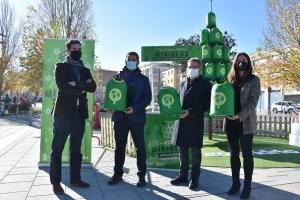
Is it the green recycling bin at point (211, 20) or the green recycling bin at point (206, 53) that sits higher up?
the green recycling bin at point (211, 20)

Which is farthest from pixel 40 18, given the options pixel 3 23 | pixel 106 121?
pixel 106 121

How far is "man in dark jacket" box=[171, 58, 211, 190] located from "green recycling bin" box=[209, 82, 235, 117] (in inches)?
25.1

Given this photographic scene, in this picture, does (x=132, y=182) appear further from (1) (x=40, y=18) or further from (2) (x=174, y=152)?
(1) (x=40, y=18)

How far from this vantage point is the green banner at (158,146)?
745 centimetres

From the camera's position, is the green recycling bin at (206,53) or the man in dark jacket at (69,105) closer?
the man in dark jacket at (69,105)

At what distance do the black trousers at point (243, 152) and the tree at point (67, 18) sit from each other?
25278mm

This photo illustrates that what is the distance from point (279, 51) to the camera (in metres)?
20.0

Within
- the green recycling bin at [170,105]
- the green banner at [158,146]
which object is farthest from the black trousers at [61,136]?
the green banner at [158,146]

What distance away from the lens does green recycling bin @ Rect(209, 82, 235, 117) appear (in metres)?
5.00

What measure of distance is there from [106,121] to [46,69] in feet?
11.9

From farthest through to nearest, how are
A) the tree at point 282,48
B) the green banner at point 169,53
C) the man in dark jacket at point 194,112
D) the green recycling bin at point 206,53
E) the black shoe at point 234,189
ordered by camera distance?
the tree at point 282,48, the green recycling bin at point 206,53, the green banner at point 169,53, the man in dark jacket at point 194,112, the black shoe at point 234,189

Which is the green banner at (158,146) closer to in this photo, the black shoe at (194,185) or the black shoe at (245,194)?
the black shoe at (194,185)

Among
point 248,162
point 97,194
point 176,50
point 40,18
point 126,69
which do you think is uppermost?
point 40,18

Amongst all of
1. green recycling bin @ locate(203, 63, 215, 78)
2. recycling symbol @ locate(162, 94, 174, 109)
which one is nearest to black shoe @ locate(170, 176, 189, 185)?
recycling symbol @ locate(162, 94, 174, 109)
